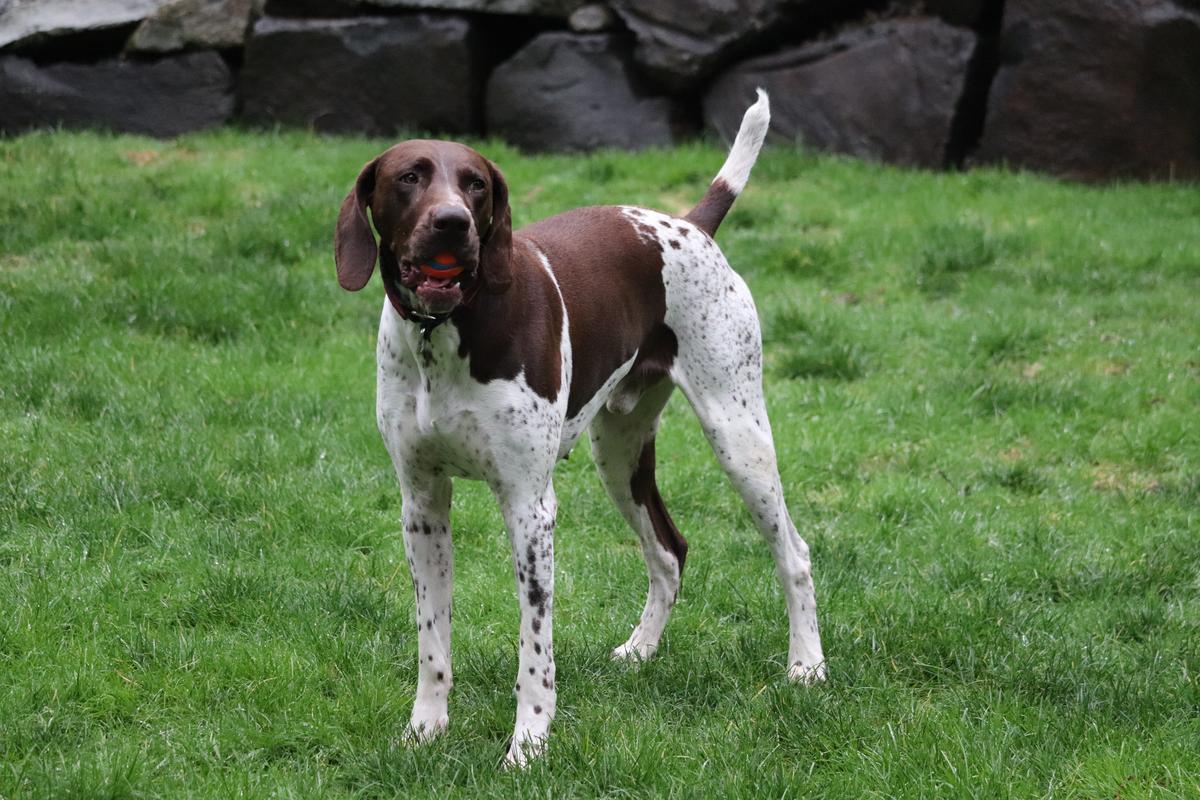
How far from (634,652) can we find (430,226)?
1.68m

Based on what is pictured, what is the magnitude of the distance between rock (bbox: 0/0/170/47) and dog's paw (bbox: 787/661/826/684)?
834cm

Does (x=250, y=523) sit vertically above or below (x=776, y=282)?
above

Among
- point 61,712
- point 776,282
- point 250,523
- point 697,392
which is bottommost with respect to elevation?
point 776,282

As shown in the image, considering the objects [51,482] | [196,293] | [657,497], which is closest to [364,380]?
[196,293]

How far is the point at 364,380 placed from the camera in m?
6.52

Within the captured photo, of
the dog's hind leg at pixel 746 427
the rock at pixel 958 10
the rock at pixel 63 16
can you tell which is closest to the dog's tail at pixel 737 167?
the dog's hind leg at pixel 746 427

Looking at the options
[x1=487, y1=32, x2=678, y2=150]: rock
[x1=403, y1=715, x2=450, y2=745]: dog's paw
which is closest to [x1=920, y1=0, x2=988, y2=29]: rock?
[x1=487, y1=32, x2=678, y2=150]: rock

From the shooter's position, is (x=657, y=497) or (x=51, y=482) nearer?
(x=657, y=497)

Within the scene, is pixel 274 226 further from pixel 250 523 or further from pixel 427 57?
pixel 250 523

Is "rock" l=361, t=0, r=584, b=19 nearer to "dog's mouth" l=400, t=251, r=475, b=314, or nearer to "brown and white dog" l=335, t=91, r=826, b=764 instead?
"brown and white dog" l=335, t=91, r=826, b=764

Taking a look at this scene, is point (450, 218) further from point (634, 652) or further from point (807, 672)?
point (807, 672)

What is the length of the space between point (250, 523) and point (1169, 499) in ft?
11.8

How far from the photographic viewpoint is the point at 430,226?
3.18m

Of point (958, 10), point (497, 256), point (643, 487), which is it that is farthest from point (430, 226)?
point (958, 10)
